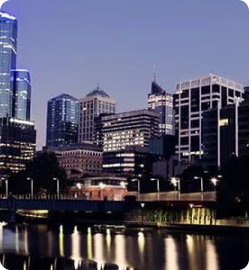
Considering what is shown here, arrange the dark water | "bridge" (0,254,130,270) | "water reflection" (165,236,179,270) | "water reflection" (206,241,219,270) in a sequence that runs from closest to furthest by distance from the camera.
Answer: "bridge" (0,254,130,270) → "water reflection" (206,241,219,270) → "water reflection" (165,236,179,270) → the dark water

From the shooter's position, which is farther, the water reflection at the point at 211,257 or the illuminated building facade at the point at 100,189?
the illuminated building facade at the point at 100,189

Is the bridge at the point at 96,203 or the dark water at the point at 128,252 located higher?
the bridge at the point at 96,203

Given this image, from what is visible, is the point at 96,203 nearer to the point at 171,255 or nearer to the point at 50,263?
the point at 171,255

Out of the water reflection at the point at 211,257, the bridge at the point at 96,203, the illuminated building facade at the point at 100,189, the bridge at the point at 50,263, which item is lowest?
the bridge at the point at 50,263

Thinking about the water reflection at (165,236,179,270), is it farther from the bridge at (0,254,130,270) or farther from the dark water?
the bridge at (0,254,130,270)

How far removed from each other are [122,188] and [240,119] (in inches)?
1788

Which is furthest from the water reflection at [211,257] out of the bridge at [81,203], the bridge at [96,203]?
the bridge at [81,203]

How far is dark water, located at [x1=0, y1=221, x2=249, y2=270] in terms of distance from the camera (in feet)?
195

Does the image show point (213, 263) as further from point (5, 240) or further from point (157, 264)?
point (5, 240)

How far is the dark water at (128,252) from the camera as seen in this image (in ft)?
195

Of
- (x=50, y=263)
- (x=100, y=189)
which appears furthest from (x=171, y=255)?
(x=100, y=189)

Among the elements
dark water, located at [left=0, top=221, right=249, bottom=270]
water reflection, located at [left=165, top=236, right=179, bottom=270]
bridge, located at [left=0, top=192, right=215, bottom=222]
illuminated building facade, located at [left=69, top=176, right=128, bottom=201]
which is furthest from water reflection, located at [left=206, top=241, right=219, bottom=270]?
illuminated building facade, located at [left=69, top=176, right=128, bottom=201]

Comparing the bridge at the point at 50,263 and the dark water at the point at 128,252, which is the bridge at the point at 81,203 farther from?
the bridge at the point at 50,263

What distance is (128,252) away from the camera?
70.1m
